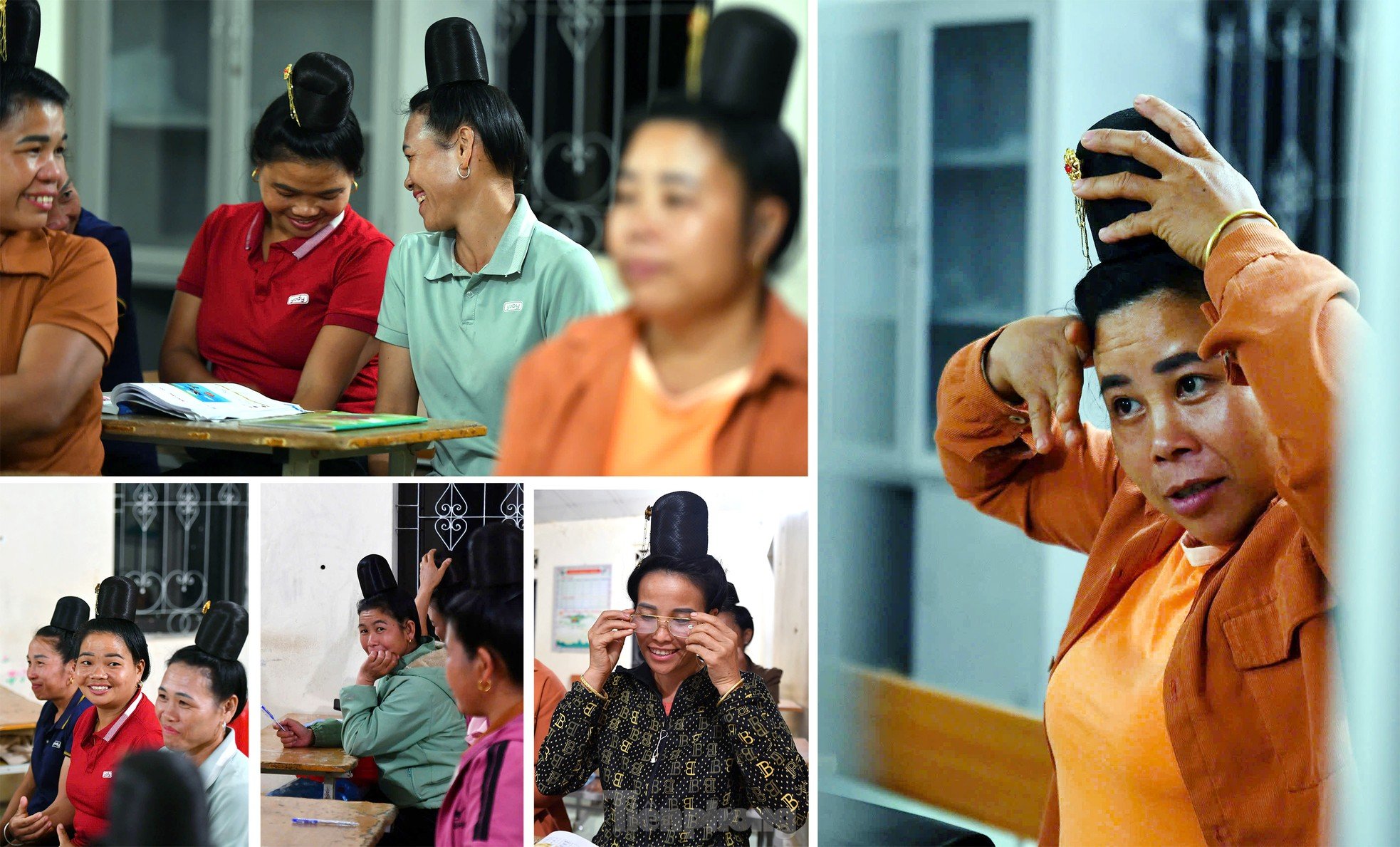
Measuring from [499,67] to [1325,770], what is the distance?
1.43 meters

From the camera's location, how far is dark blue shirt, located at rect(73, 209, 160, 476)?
1.75 meters

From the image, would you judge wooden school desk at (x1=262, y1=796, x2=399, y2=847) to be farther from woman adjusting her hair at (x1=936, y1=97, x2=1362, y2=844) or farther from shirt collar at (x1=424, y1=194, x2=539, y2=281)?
woman adjusting her hair at (x1=936, y1=97, x2=1362, y2=844)

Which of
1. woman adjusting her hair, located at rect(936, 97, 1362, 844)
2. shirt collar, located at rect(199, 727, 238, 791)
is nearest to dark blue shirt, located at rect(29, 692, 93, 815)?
shirt collar, located at rect(199, 727, 238, 791)

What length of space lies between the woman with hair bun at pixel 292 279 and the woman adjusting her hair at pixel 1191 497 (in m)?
0.93

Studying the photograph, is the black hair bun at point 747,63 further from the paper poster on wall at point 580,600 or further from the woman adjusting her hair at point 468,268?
the paper poster on wall at point 580,600

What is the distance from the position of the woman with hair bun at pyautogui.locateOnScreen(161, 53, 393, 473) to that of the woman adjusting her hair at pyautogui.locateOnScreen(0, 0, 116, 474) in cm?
12

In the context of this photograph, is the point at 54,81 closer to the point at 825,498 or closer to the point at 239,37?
the point at 239,37

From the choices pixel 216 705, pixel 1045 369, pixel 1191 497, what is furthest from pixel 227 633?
pixel 1191 497

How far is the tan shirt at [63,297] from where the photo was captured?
1756mm

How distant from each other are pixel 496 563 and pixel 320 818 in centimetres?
49

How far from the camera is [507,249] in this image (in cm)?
173

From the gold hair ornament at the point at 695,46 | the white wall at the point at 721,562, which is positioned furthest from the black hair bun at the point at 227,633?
the gold hair ornament at the point at 695,46

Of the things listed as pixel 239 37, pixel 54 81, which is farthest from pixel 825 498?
pixel 54 81

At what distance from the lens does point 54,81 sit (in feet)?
5.68
